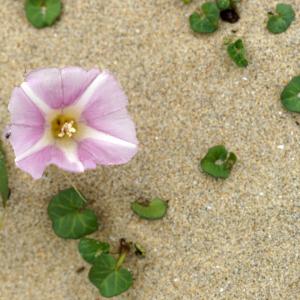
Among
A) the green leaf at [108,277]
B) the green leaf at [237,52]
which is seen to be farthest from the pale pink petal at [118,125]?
the green leaf at [237,52]

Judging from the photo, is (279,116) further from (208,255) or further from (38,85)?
(38,85)

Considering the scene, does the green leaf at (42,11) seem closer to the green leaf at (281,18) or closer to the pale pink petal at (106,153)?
the pale pink petal at (106,153)

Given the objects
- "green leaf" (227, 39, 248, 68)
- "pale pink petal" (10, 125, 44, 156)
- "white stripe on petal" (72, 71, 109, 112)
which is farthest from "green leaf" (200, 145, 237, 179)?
"pale pink petal" (10, 125, 44, 156)

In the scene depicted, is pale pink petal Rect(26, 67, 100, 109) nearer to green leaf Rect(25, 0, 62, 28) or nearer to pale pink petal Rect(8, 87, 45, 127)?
pale pink petal Rect(8, 87, 45, 127)

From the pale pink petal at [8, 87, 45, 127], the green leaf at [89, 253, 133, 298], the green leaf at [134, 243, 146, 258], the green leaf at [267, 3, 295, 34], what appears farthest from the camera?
the green leaf at [267, 3, 295, 34]

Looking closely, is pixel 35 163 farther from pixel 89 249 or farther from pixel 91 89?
pixel 89 249

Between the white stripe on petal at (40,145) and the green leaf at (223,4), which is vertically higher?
the green leaf at (223,4)

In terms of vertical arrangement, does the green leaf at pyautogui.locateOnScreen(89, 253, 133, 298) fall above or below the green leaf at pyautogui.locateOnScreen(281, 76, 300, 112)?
below

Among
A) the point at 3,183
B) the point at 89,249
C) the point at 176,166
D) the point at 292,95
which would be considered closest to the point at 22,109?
the point at 3,183
